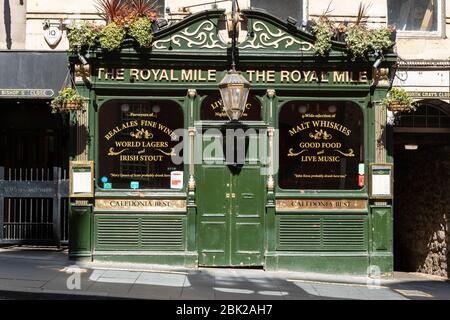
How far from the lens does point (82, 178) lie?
1154 centimetres

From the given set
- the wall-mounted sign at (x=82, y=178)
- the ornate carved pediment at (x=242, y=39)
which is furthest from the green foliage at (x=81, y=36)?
the wall-mounted sign at (x=82, y=178)

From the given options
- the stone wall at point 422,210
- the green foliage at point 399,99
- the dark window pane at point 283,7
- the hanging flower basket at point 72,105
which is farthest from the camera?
the stone wall at point 422,210

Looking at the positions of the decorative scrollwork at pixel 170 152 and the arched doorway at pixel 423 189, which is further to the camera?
the arched doorway at pixel 423 189

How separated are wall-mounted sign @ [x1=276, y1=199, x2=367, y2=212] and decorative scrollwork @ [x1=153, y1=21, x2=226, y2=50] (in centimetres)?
312

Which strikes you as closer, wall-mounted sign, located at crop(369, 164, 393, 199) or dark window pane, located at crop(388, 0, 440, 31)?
wall-mounted sign, located at crop(369, 164, 393, 199)

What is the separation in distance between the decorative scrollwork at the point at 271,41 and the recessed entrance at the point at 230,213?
6.66 ft

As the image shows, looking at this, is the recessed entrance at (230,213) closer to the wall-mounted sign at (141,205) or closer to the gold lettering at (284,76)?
the wall-mounted sign at (141,205)

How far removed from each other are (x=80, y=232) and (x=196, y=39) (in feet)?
13.4

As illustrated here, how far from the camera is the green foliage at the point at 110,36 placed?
11.4 m

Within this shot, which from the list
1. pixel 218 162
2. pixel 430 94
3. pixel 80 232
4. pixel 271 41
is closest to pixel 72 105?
pixel 80 232

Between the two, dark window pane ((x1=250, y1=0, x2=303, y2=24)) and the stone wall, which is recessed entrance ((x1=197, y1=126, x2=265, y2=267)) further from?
the stone wall

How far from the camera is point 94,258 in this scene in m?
11.5

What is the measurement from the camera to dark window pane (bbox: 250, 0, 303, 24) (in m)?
12.7

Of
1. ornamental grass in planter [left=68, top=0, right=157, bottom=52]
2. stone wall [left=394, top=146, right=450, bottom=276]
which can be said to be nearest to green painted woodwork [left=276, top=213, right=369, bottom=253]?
stone wall [left=394, top=146, right=450, bottom=276]
